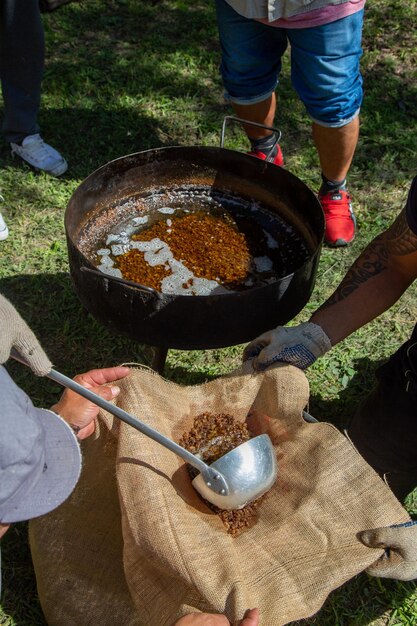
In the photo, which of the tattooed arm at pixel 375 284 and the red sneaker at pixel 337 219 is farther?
the red sneaker at pixel 337 219

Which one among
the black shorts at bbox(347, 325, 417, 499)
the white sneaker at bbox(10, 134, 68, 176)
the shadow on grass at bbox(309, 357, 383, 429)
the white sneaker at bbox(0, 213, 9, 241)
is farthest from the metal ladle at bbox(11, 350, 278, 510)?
the white sneaker at bbox(10, 134, 68, 176)

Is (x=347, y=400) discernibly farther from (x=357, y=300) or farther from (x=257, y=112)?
(x=257, y=112)

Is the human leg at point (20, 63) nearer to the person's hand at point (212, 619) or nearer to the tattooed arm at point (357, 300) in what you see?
the tattooed arm at point (357, 300)

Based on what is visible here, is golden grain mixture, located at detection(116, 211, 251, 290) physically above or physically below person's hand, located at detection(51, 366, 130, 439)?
above

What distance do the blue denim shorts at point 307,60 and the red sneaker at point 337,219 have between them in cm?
52

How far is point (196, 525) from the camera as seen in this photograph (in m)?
2.03

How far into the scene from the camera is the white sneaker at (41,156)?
14.1 ft

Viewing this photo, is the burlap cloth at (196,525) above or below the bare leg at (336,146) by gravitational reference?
below

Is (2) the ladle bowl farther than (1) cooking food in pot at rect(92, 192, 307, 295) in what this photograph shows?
No

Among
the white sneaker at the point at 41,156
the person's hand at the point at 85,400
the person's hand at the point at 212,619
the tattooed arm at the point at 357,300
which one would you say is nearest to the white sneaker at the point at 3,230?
the white sneaker at the point at 41,156

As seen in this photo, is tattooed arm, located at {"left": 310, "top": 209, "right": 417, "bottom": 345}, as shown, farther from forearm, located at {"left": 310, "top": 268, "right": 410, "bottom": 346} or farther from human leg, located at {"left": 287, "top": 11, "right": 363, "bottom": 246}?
human leg, located at {"left": 287, "top": 11, "right": 363, "bottom": 246}

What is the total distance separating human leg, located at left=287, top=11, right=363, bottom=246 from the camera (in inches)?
126

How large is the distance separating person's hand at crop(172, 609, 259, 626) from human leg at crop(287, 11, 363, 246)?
2.45m

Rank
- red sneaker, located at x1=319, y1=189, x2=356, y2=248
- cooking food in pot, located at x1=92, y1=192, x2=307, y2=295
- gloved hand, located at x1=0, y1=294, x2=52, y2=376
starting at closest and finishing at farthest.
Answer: gloved hand, located at x1=0, y1=294, x2=52, y2=376, cooking food in pot, located at x1=92, y1=192, x2=307, y2=295, red sneaker, located at x1=319, y1=189, x2=356, y2=248
